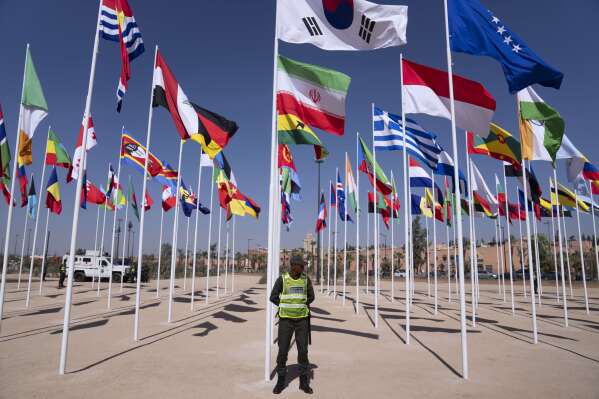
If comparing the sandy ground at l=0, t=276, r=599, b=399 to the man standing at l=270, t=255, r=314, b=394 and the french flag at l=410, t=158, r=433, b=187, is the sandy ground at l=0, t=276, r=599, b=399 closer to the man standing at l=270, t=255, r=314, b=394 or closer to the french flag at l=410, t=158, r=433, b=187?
the man standing at l=270, t=255, r=314, b=394

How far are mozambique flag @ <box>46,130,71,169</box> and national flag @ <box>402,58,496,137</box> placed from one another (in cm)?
1248

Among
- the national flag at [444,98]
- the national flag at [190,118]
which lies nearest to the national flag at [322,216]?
the national flag at [190,118]

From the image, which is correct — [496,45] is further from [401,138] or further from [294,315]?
[294,315]

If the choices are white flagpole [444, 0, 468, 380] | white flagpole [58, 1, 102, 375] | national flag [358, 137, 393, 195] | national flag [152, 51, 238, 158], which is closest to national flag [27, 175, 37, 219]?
national flag [152, 51, 238, 158]

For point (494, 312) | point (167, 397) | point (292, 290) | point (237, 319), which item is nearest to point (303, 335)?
point (292, 290)

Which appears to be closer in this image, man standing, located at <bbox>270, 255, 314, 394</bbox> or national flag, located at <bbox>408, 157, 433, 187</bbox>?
man standing, located at <bbox>270, 255, 314, 394</bbox>

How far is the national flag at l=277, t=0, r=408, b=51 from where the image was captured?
770 cm

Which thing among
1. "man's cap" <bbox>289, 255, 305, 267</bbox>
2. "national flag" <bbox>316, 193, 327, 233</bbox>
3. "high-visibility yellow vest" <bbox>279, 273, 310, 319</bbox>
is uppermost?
"national flag" <bbox>316, 193, 327, 233</bbox>

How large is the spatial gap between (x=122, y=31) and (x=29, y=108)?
10.6ft

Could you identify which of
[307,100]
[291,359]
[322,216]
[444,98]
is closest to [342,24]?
[307,100]

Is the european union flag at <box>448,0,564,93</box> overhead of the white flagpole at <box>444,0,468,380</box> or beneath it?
overhead

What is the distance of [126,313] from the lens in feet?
48.8

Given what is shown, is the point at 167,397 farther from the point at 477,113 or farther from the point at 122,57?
the point at 477,113

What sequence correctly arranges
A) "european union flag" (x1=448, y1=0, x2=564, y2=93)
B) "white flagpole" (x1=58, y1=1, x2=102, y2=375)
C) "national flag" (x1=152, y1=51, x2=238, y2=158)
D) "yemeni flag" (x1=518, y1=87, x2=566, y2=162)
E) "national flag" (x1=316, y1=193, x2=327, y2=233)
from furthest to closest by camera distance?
"national flag" (x1=316, y1=193, x2=327, y2=233), "yemeni flag" (x1=518, y1=87, x2=566, y2=162), "national flag" (x1=152, y1=51, x2=238, y2=158), "european union flag" (x1=448, y1=0, x2=564, y2=93), "white flagpole" (x1=58, y1=1, x2=102, y2=375)
